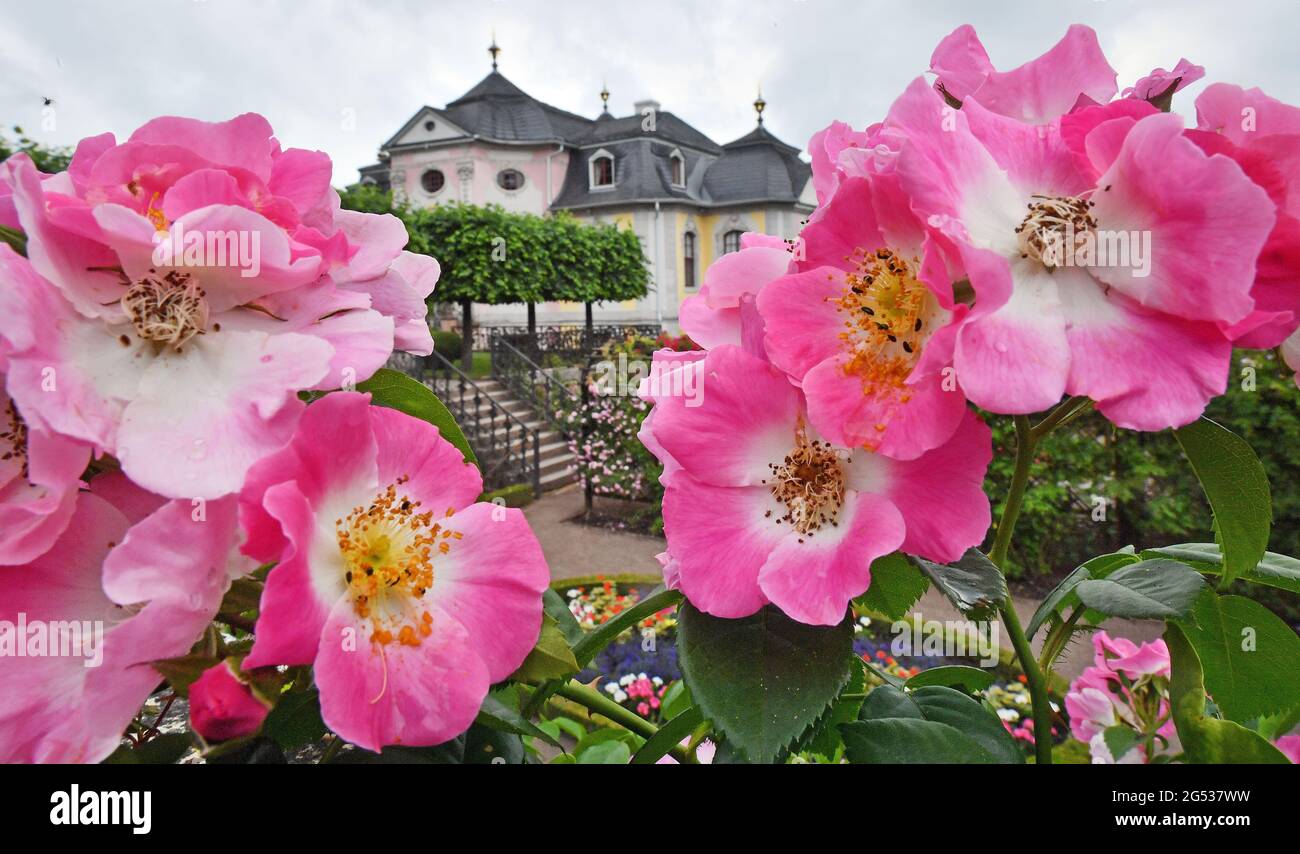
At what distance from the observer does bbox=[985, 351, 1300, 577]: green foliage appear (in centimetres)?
546

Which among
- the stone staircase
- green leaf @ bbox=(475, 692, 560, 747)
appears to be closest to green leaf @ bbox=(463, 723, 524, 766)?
green leaf @ bbox=(475, 692, 560, 747)

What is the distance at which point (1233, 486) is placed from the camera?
2.06 feet

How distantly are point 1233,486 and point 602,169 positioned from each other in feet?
87.1

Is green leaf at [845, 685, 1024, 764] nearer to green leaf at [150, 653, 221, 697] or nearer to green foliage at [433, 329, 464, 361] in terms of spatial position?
green leaf at [150, 653, 221, 697]

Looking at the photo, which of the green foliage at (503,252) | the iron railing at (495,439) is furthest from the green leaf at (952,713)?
the green foliage at (503,252)

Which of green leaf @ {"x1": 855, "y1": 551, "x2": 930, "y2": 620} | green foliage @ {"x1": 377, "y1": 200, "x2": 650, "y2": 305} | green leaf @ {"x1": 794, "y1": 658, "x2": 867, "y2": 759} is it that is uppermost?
green foliage @ {"x1": 377, "y1": 200, "x2": 650, "y2": 305}

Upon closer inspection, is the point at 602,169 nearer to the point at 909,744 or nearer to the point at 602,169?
the point at 602,169

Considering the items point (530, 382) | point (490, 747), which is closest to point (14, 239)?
point (490, 747)

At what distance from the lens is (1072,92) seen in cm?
65

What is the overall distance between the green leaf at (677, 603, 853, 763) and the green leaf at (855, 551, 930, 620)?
0.40ft

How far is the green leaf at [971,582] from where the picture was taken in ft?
1.92

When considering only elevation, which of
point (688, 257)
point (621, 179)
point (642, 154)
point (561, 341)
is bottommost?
point (561, 341)

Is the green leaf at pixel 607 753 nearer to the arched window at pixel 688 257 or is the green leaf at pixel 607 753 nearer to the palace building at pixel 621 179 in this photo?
the palace building at pixel 621 179
